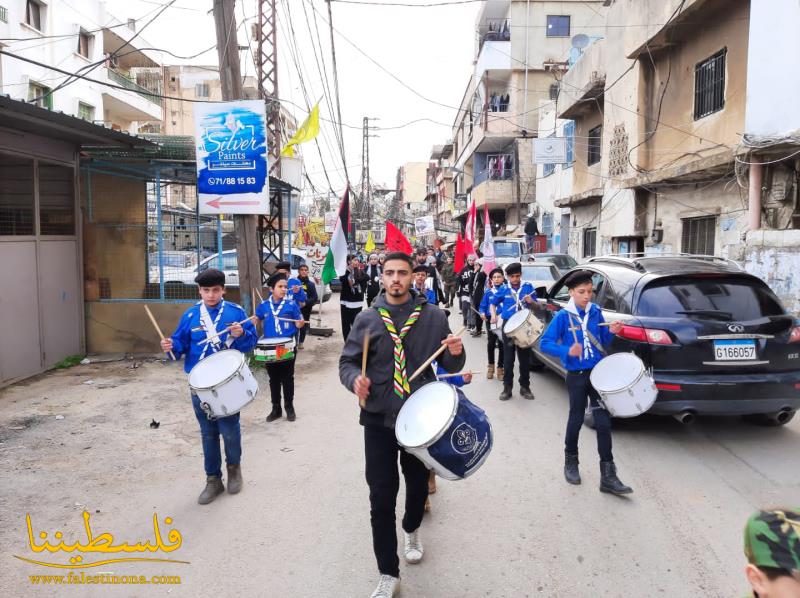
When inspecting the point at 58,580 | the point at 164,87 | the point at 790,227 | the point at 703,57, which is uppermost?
the point at 164,87

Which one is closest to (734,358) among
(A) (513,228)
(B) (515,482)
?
(B) (515,482)

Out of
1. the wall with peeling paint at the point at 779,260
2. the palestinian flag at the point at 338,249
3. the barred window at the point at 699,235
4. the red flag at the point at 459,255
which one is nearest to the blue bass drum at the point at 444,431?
the palestinian flag at the point at 338,249

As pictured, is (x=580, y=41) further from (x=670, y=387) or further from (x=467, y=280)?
(x=670, y=387)

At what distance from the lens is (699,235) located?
13.6m

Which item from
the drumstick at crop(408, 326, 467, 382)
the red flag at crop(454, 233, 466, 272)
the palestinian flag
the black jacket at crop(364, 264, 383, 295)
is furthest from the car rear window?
the red flag at crop(454, 233, 466, 272)

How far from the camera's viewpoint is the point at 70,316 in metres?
9.88

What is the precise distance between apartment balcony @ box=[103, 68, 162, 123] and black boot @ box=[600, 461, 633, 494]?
25547 mm

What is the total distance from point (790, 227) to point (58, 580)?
1126 cm

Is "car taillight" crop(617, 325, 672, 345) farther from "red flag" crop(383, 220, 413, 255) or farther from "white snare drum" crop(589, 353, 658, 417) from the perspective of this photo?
"red flag" crop(383, 220, 413, 255)

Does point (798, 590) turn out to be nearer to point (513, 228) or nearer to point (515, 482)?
point (515, 482)

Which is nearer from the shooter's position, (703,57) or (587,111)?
(703,57)

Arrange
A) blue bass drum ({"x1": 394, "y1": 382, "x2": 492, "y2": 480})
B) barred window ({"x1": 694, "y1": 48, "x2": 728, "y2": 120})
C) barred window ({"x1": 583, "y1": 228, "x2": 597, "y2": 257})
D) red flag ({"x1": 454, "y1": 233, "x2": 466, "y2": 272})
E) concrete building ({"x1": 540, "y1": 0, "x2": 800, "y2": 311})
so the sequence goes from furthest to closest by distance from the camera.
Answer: barred window ({"x1": 583, "y1": 228, "x2": 597, "y2": 257})
red flag ({"x1": 454, "y1": 233, "x2": 466, "y2": 272})
barred window ({"x1": 694, "y1": 48, "x2": 728, "y2": 120})
concrete building ({"x1": 540, "y1": 0, "x2": 800, "y2": 311})
blue bass drum ({"x1": 394, "y1": 382, "x2": 492, "y2": 480})

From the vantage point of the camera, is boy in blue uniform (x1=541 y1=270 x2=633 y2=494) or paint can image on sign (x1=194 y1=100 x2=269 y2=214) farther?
paint can image on sign (x1=194 y1=100 x2=269 y2=214)

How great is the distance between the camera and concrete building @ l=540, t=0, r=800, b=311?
9934 millimetres
